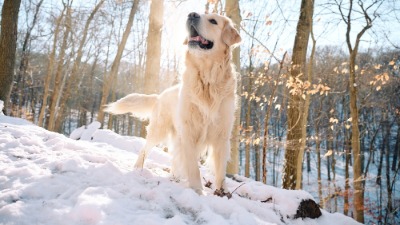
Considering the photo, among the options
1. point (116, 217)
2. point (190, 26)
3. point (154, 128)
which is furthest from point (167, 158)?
point (116, 217)

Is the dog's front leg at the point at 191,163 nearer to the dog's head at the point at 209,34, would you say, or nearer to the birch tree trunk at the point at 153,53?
the dog's head at the point at 209,34

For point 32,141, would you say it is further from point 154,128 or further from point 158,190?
point 158,190

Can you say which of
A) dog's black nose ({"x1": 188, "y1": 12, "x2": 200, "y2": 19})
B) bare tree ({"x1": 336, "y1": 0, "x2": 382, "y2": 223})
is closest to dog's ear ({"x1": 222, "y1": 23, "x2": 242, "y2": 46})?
dog's black nose ({"x1": 188, "y1": 12, "x2": 200, "y2": 19})

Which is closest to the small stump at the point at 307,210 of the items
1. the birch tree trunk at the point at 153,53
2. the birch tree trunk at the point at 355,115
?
the birch tree trunk at the point at 153,53

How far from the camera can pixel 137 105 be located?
4820 mm

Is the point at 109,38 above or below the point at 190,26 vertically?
above

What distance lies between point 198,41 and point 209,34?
173 millimetres

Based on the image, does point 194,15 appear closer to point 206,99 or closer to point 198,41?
point 198,41

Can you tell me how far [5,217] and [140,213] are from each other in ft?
2.60

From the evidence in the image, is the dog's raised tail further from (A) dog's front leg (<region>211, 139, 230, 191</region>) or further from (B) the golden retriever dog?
(A) dog's front leg (<region>211, 139, 230, 191</region>)

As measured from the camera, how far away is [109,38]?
2298 centimetres

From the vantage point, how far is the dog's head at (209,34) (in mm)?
3439

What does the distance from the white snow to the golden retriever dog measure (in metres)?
0.42

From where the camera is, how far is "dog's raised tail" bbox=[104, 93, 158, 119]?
477cm
